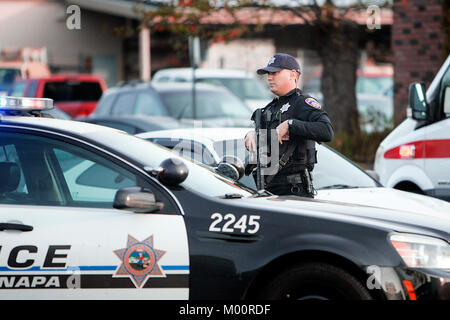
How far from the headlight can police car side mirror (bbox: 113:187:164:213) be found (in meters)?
1.19

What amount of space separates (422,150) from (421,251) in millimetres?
3656

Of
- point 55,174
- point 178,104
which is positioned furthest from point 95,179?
point 178,104

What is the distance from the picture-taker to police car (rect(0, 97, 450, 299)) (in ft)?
13.6

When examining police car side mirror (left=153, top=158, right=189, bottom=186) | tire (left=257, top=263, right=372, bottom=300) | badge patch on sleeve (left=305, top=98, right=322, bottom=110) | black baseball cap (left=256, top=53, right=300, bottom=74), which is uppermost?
→ black baseball cap (left=256, top=53, right=300, bottom=74)

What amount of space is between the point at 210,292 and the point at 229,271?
0.46 ft

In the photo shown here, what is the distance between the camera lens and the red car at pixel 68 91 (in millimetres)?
19484

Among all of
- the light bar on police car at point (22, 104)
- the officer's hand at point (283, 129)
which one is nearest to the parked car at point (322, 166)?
the officer's hand at point (283, 129)

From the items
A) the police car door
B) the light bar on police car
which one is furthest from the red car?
the police car door

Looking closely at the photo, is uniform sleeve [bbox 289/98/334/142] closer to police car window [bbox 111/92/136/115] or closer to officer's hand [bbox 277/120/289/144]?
officer's hand [bbox 277/120/289/144]

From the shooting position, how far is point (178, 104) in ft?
43.6

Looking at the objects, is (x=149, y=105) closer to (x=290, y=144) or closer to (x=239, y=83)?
(x=239, y=83)

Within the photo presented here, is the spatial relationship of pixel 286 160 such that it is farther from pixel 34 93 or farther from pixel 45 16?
pixel 45 16

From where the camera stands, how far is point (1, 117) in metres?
4.73

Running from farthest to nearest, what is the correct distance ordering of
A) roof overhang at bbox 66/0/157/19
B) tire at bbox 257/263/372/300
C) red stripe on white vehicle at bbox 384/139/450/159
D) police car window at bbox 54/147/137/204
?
roof overhang at bbox 66/0/157/19, red stripe on white vehicle at bbox 384/139/450/159, police car window at bbox 54/147/137/204, tire at bbox 257/263/372/300
